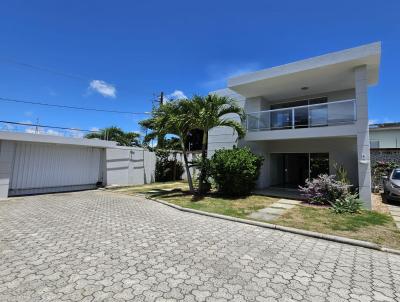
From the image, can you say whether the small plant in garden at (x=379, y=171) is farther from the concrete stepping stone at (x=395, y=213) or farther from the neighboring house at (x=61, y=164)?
the neighboring house at (x=61, y=164)

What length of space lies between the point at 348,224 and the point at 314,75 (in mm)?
7437

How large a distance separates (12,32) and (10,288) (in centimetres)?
1339

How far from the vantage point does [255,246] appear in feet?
18.5

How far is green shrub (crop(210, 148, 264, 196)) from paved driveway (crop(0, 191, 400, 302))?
4457mm

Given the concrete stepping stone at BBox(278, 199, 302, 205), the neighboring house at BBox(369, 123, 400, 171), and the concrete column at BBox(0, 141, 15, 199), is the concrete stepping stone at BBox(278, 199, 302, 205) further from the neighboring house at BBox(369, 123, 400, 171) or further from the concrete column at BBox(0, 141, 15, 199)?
the neighboring house at BBox(369, 123, 400, 171)

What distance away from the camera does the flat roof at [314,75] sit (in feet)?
32.5

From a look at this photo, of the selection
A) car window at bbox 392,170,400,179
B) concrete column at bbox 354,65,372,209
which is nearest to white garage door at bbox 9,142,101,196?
concrete column at bbox 354,65,372,209

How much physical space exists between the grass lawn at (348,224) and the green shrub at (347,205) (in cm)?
24

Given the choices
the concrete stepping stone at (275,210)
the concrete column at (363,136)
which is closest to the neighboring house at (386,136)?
the concrete column at (363,136)

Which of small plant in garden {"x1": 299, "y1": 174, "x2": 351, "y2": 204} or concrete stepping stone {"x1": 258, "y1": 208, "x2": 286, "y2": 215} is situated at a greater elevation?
small plant in garden {"x1": 299, "y1": 174, "x2": 351, "y2": 204}

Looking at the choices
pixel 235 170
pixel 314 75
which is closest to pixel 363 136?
pixel 314 75

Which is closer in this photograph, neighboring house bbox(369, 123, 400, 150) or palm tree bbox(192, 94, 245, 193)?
palm tree bbox(192, 94, 245, 193)

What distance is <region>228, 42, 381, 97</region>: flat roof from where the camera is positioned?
9898 mm

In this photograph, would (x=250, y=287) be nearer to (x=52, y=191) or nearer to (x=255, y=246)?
(x=255, y=246)
